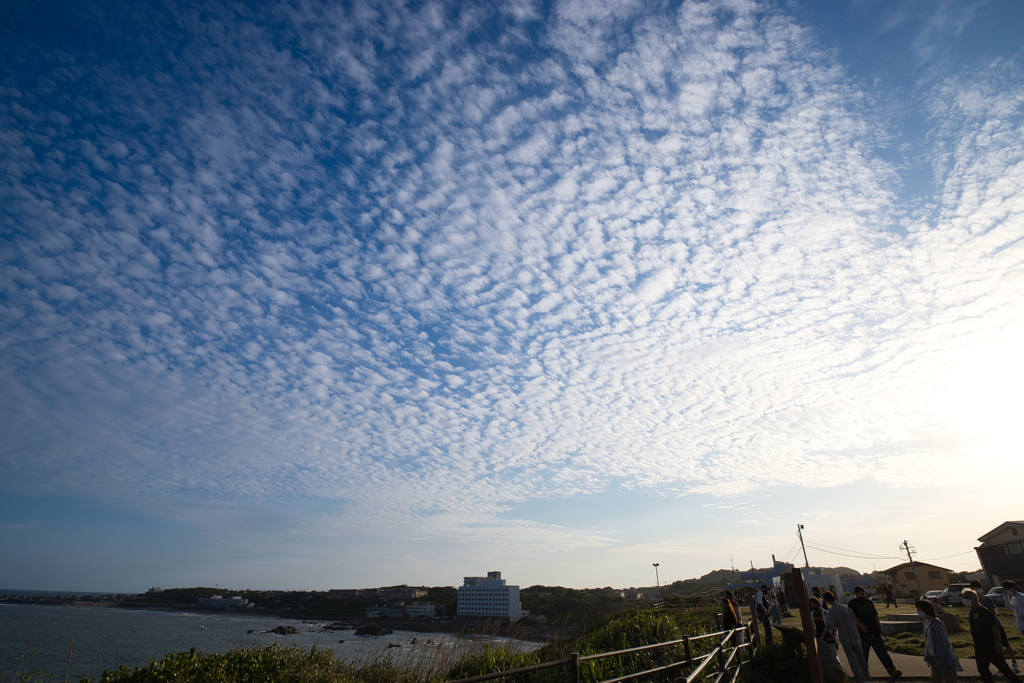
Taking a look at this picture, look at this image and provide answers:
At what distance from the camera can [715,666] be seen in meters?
7.89

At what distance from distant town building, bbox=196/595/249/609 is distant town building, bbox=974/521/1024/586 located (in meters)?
188

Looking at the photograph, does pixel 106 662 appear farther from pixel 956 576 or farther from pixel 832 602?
pixel 956 576

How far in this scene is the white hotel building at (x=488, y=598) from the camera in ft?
249

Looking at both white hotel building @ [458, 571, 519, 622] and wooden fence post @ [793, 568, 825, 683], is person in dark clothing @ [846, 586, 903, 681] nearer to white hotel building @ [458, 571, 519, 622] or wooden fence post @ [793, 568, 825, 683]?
wooden fence post @ [793, 568, 825, 683]

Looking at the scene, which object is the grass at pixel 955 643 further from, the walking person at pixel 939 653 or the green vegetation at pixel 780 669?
the walking person at pixel 939 653

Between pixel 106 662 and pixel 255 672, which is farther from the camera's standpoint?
pixel 106 662

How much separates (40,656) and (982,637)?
70.0 meters

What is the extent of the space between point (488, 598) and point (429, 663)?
81653 millimetres

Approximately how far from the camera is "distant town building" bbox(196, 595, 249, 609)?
16000cm

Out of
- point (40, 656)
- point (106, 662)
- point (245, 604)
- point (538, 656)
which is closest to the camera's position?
point (538, 656)

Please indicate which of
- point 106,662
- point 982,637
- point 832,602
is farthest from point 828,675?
point 106,662

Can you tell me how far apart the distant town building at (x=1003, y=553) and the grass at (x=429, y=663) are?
117 feet

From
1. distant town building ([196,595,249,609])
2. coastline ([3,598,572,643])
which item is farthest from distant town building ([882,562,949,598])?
distant town building ([196,595,249,609])

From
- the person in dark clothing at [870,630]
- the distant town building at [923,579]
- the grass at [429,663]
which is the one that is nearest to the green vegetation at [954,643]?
the person in dark clothing at [870,630]
